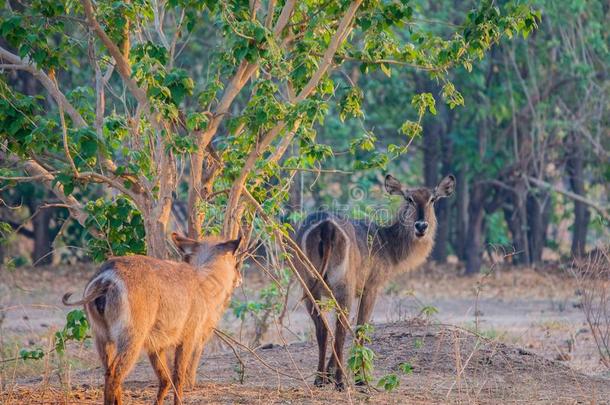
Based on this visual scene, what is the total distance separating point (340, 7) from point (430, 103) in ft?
3.07

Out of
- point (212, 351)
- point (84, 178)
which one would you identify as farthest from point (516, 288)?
point (84, 178)

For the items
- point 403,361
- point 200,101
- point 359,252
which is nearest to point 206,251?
point 200,101

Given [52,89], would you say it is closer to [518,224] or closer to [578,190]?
[578,190]

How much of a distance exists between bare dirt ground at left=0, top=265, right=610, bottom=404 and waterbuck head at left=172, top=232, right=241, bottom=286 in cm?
77

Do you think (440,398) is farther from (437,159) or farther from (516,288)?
(437,159)

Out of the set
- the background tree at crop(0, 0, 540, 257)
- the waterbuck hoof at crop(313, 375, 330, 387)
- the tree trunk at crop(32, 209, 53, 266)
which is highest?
the background tree at crop(0, 0, 540, 257)

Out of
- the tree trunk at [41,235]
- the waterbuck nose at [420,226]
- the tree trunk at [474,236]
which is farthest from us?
the tree trunk at [474,236]

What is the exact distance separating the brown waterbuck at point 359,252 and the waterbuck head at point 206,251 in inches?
32.0

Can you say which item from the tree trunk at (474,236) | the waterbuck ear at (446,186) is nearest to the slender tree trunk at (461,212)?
the tree trunk at (474,236)

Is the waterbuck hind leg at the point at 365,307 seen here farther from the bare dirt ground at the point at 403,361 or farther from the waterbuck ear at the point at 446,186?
the waterbuck ear at the point at 446,186

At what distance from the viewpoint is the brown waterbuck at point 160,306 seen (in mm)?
5391

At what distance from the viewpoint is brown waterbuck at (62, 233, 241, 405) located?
17.7 feet

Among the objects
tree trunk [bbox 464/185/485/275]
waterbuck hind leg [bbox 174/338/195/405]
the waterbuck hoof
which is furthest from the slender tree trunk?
waterbuck hind leg [bbox 174/338/195/405]

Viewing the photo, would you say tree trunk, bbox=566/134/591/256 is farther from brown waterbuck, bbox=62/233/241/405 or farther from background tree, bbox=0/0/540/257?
brown waterbuck, bbox=62/233/241/405
